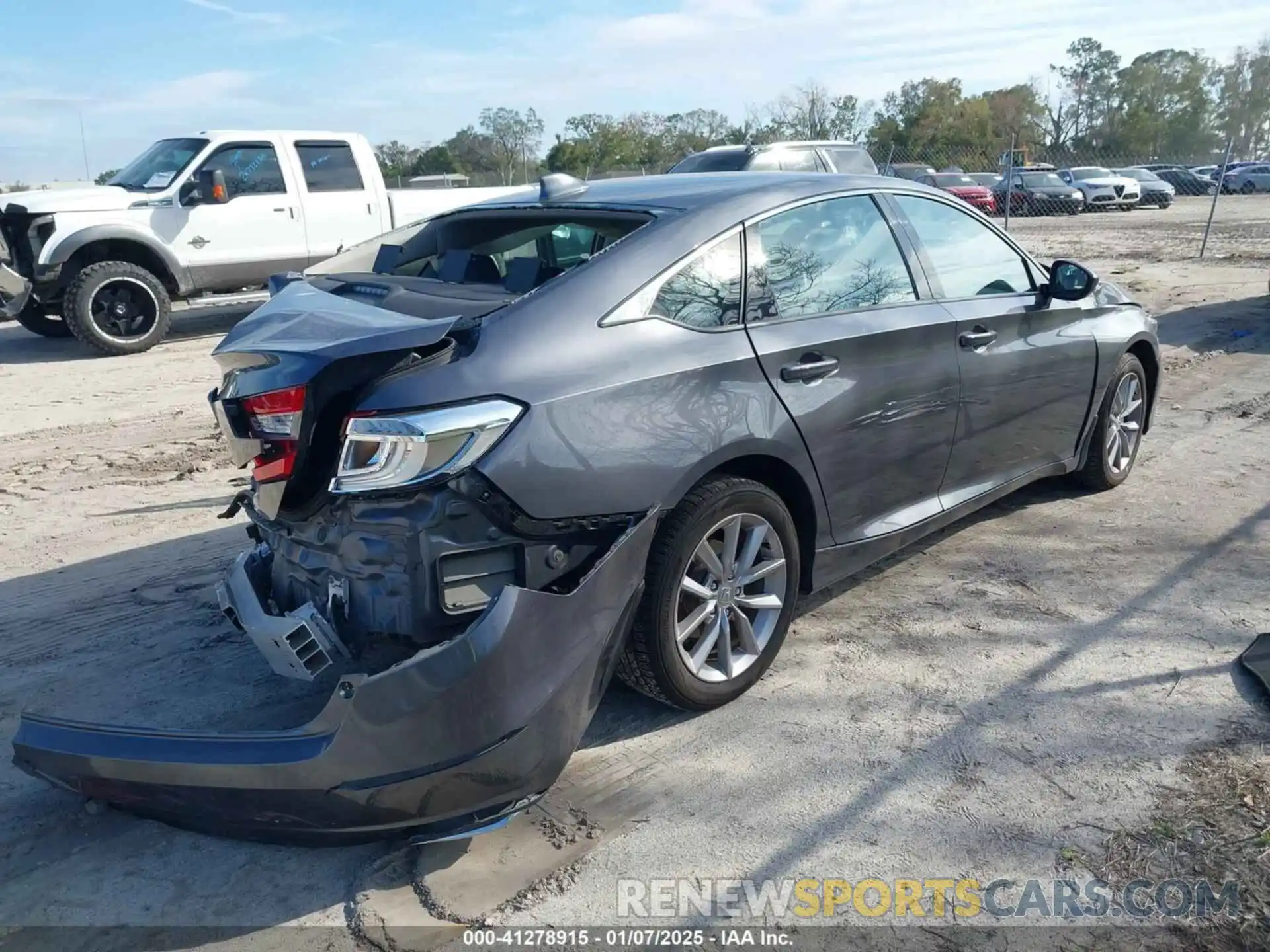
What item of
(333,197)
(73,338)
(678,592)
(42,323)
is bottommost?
(73,338)

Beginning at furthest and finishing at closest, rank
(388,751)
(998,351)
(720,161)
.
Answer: (720,161) < (998,351) < (388,751)

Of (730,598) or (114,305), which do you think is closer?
(730,598)

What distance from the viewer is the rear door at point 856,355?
3.52 m

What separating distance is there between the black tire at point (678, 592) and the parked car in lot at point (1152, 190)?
36.7 metres

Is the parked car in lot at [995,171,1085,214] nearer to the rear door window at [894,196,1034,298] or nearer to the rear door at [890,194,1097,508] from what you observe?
the rear door at [890,194,1097,508]

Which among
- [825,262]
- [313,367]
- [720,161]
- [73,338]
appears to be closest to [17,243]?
[73,338]

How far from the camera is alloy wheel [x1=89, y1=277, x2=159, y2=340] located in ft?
35.0

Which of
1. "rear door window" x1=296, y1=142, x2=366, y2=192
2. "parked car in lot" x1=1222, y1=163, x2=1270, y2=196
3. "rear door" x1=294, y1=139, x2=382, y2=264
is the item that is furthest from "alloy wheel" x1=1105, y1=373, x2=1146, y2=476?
"parked car in lot" x1=1222, y1=163, x2=1270, y2=196

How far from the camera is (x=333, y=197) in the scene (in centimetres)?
1223

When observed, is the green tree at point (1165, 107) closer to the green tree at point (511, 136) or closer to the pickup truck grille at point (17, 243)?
the green tree at point (511, 136)

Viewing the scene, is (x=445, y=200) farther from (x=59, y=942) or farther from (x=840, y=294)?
(x=59, y=942)

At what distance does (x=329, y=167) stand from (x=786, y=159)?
5.74m

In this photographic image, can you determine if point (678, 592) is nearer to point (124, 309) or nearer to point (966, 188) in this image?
point (124, 309)

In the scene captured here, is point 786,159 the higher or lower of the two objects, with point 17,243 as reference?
higher
